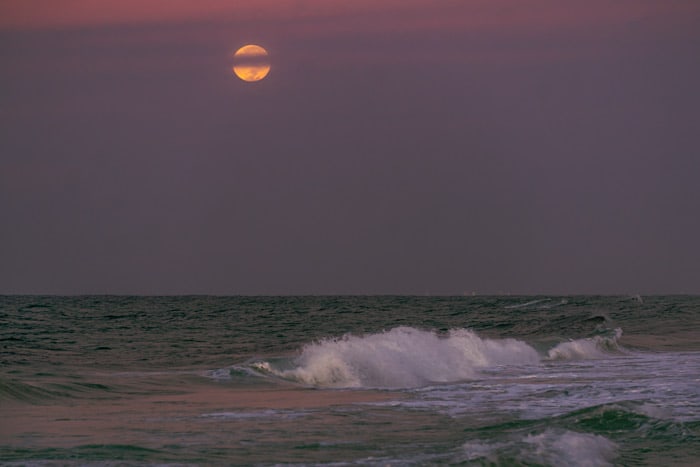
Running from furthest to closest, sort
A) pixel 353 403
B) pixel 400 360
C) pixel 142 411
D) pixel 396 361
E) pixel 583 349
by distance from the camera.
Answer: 1. pixel 583 349
2. pixel 400 360
3. pixel 396 361
4. pixel 353 403
5. pixel 142 411

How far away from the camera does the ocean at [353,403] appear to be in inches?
382

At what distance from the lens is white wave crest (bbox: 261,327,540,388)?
739 inches

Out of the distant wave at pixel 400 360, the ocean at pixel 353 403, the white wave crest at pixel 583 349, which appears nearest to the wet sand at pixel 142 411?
the ocean at pixel 353 403

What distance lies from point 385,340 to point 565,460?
1545 cm

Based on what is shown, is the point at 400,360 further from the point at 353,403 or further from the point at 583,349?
the point at 583,349

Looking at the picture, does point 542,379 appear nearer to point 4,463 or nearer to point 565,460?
point 565,460

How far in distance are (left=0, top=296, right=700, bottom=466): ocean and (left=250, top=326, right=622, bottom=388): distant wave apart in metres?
0.06

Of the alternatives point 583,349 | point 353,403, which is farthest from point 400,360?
point 583,349

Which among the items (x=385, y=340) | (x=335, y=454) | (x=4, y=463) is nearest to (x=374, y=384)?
(x=385, y=340)

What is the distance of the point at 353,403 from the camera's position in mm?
14172

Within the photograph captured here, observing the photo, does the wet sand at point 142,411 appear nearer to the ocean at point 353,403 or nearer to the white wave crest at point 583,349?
A: the ocean at point 353,403

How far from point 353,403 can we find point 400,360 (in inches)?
274

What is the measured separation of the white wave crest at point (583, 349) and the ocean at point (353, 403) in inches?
2.6

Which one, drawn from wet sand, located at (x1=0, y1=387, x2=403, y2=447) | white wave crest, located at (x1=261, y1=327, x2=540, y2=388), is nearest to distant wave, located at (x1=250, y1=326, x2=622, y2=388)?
white wave crest, located at (x1=261, y1=327, x2=540, y2=388)
